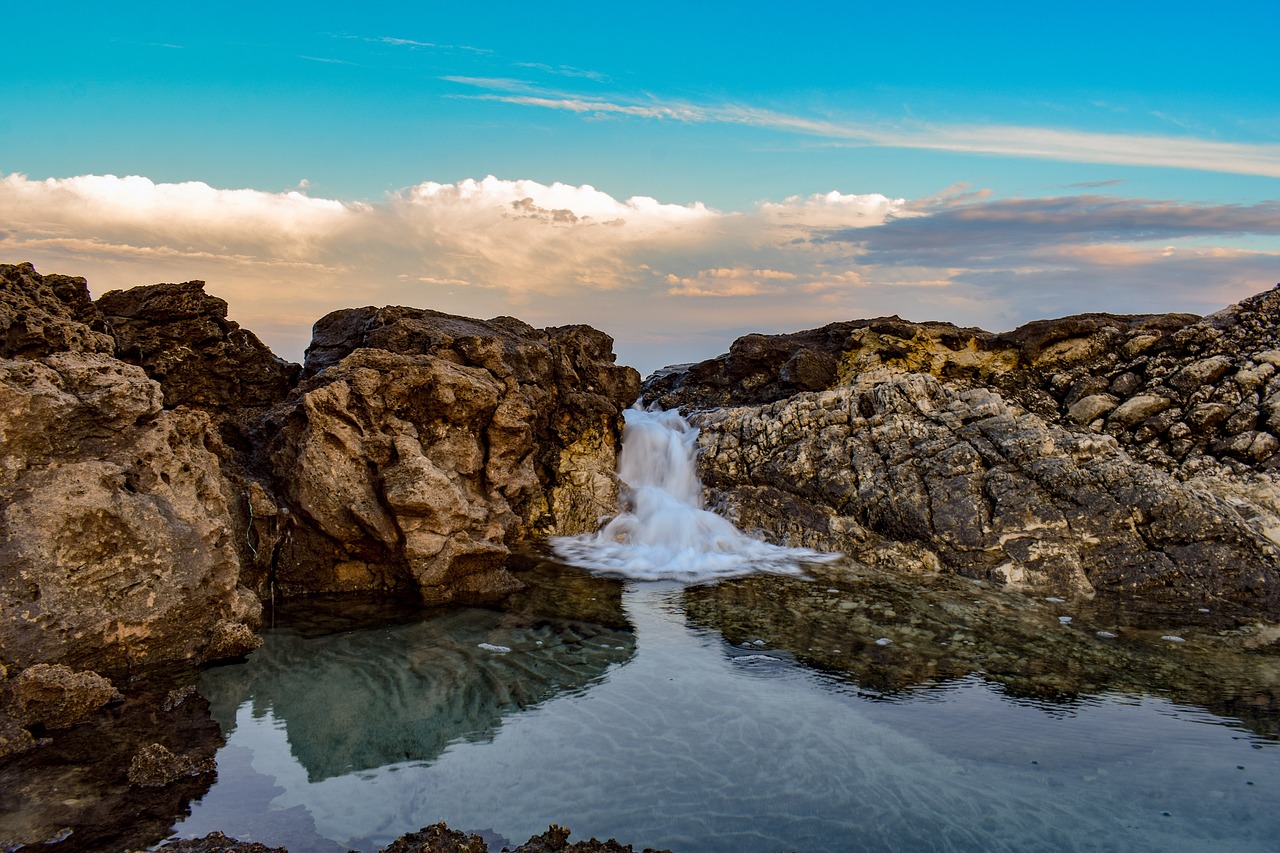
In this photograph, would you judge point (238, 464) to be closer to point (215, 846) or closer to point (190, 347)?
point (190, 347)

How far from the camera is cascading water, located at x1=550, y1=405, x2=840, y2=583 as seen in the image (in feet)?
42.6

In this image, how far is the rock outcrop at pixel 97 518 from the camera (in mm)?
7426

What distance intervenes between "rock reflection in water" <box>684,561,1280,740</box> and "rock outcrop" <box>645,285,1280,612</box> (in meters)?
1.03

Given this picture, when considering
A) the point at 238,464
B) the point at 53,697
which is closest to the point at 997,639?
the point at 53,697

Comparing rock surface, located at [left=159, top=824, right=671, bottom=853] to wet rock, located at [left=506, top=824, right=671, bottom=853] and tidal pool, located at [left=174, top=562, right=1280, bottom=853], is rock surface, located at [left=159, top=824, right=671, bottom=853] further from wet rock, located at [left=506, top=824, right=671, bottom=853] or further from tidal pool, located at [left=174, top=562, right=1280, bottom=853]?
tidal pool, located at [left=174, top=562, right=1280, bottom=853]

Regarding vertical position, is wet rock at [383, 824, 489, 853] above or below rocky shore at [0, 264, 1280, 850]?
below

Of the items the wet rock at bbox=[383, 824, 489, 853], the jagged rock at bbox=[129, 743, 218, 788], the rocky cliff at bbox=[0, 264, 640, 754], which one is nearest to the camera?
the wet rock at bbox=[383, 824, 489, 853]

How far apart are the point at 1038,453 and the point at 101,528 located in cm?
1296

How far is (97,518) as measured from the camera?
7.85 meters

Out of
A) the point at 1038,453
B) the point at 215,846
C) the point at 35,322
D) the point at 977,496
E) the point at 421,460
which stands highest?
the point at 35,322

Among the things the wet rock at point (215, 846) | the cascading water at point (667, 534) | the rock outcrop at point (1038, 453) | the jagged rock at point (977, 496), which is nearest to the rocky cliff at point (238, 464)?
the cascading water at point (667, 534)

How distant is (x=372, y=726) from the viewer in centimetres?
711

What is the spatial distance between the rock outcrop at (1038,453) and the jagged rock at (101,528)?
29.0ft

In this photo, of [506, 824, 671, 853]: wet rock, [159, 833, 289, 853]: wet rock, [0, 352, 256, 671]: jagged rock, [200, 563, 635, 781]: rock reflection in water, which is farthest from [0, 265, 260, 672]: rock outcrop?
[506, 824, 671, 853]: wet rock
